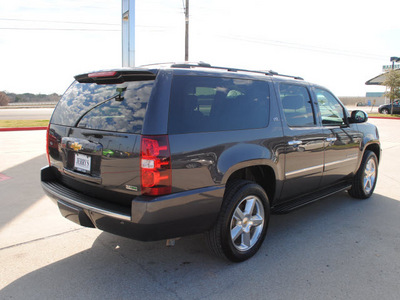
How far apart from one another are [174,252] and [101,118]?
5.12 feet

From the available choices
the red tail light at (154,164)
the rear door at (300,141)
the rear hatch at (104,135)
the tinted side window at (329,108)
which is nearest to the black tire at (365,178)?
the tinted side window at (329,108)

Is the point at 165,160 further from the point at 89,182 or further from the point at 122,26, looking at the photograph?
the point at 122,26

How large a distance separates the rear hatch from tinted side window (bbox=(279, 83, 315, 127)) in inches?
67.7

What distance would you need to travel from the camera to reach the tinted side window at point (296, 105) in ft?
12.5

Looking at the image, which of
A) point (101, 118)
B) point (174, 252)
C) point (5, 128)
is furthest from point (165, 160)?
point (5, 128)

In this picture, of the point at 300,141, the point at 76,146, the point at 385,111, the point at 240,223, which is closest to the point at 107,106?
the point at 76,146

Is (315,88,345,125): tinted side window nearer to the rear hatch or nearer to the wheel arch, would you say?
the wheel arch

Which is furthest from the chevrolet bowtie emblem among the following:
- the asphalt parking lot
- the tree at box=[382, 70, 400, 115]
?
the tree at box=[382, 70, 400, 115]

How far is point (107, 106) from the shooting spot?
2.94 m

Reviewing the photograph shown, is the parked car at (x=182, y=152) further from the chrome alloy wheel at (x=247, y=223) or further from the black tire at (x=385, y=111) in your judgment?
the black tire at (x=385, y=111)

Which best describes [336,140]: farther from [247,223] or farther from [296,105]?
[247,223]

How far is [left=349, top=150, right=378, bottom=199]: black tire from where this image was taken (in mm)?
5215

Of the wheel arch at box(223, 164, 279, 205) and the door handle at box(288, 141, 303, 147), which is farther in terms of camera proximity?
the door handle at box(288, 141, 303, 147)

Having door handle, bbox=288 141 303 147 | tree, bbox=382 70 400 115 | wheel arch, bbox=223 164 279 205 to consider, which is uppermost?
tree, bbox=382 70 400 115
